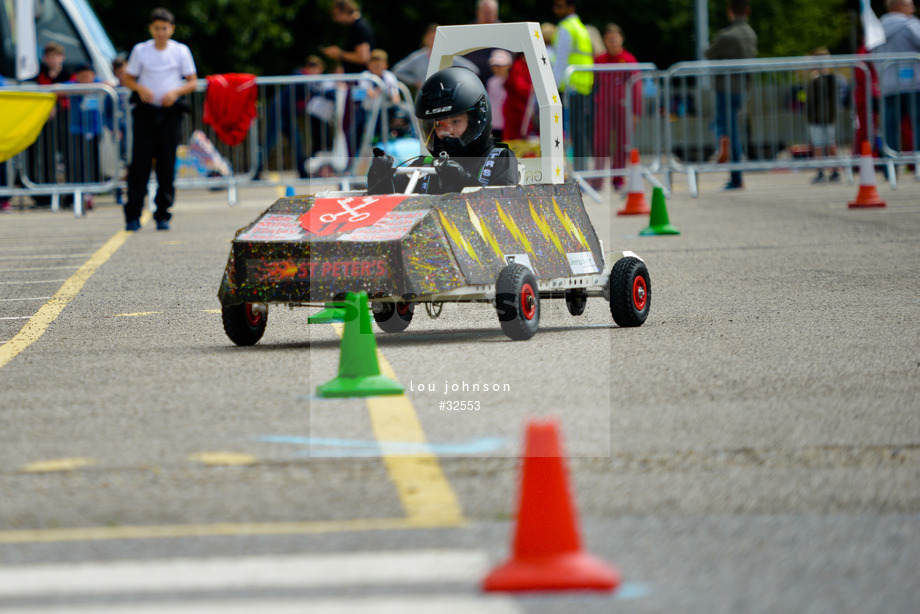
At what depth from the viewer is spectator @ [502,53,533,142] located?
1892 centimetres

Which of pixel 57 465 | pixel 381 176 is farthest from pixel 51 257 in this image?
pixel 57 465

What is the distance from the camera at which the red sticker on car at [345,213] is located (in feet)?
24.5

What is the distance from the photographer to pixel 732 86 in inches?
794

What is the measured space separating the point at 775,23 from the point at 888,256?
43524mm

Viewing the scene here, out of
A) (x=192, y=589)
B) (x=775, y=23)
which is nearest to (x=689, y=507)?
(x=192, y=589)

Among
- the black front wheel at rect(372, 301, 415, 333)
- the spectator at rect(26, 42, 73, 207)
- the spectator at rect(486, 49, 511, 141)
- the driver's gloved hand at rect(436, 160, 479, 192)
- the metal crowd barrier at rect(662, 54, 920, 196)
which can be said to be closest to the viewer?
the driver's gloved hand at rect(436, 160, 479, 192)

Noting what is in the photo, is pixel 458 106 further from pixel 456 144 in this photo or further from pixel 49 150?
pixel 49 150

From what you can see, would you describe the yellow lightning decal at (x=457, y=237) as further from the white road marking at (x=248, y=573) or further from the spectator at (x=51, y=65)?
the spectator at (x=51, y=65)

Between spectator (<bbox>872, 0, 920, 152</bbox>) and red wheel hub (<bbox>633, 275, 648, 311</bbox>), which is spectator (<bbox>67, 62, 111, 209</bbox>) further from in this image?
red wheel hub (<bbox>633, 275, 648, 311</bbox>)

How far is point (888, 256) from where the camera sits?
12.0 metres

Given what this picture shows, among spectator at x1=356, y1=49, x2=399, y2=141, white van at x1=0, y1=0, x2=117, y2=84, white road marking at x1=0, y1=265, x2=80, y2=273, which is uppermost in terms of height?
white van at x1=0, y1=0, x2=117, y2=84

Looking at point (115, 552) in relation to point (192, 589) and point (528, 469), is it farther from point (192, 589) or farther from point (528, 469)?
point (528, 469)

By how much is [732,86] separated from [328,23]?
24.6 meters

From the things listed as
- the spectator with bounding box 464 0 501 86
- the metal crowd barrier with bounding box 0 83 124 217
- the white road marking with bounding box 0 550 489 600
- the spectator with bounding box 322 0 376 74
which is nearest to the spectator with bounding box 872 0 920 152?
the spectator with bounding box 464 0 501 86
